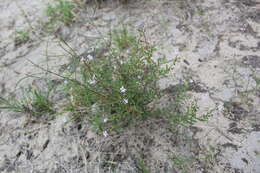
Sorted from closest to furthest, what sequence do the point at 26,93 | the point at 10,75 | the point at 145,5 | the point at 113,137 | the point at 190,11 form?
the point at 113,137 < the point at 26,93 < the point at 10,75 < the point at 190,11 < the point at 145,5

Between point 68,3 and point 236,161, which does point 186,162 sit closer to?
point 236,161

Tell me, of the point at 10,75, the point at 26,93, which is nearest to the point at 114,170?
the point at 26,93

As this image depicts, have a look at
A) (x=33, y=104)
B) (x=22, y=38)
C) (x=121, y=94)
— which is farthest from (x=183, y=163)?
(x=22, y=38)

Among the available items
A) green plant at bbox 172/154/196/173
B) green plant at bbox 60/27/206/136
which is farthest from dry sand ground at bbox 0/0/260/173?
green plant at bbox 60/27/206/136

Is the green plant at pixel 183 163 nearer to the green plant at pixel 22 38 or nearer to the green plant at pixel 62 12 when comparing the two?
the green plant at pixel 62 12

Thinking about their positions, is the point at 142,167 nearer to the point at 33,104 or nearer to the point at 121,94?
the point at 121,94
